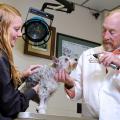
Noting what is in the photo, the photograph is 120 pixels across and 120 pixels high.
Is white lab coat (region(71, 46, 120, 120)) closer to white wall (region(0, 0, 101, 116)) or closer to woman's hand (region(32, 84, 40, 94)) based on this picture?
woman's hand (region(32, 84, 40, 94))

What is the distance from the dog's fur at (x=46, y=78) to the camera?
1.28 metres

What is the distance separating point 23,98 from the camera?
1148 mm

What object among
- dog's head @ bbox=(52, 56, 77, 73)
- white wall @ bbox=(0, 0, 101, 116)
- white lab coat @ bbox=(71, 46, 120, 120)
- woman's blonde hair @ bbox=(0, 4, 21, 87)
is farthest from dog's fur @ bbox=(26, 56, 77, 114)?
white wall @ bbox=(0, 0, 101, 116)

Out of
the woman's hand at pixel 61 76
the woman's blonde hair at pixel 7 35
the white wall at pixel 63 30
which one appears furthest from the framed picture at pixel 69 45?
the woman's blonde hair at pixel 7 35

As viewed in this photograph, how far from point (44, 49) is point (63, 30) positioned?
35 centimetres

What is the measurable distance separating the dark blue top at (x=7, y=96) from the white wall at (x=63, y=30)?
132 centimetres

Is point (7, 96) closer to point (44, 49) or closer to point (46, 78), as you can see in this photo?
point (46, 78)

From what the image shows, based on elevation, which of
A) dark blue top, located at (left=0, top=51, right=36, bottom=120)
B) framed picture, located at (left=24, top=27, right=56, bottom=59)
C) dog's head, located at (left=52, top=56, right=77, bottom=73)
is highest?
framed picture, located at (left=24, top=27, right=56, bottom=59)

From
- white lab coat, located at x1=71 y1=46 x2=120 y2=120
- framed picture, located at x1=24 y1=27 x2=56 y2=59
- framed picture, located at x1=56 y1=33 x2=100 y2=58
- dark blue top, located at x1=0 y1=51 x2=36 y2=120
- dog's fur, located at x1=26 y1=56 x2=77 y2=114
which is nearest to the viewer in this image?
dark blue top, located at x1=0 y1=51 x2=36 y2=120

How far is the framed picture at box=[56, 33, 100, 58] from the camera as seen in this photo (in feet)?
9.00

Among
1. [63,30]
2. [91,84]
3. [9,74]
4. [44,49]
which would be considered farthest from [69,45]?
[9,74]

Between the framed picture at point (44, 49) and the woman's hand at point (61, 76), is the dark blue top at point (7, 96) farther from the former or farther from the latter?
the framed picture at point (44, 49)

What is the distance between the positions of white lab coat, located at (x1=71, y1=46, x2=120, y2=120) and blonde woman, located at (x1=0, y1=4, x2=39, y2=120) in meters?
0.36

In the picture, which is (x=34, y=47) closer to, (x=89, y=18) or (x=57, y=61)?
(x=89, y=18)
